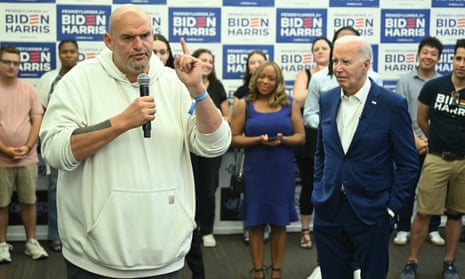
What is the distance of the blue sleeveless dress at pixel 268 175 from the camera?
183 inches

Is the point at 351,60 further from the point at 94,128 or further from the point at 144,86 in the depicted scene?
the point at 94,128

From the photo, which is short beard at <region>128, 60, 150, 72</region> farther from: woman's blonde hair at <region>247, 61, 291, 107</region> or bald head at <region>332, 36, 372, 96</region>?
woman's blonde hair at <region>247, 61, 291, 107</region>

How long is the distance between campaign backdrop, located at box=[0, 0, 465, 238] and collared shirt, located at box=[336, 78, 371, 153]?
9.50 ft

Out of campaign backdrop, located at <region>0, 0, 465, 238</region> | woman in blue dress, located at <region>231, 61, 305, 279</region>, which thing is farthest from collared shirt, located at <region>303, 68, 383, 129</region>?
campaign backdrop, located at <region>0, 0, 465, 238</region>

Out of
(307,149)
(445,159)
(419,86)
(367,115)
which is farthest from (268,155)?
(419,86)

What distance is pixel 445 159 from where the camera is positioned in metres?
4.80

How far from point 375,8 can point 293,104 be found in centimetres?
205

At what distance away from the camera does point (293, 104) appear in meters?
4.85

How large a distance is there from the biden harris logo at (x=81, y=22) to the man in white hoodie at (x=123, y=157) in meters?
3.84

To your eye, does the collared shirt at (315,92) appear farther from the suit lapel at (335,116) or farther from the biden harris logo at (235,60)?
the suit lapel at (335,116)

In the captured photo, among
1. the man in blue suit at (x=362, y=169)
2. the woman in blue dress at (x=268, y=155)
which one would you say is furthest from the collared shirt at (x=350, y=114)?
the woman in blue dress at (x=268, y=155)

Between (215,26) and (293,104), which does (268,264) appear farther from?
(215,26)

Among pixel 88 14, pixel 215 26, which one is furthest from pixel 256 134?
pixel 88 14

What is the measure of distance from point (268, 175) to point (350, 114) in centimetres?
143
